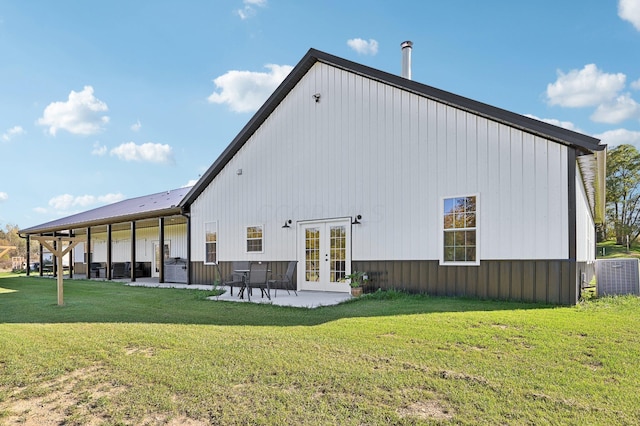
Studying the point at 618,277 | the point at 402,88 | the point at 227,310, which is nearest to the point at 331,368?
the point at 227,310

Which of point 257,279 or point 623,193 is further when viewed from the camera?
point 623,193

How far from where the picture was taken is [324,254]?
11336 mm

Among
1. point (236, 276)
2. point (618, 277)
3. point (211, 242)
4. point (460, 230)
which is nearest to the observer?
point (460, 230)

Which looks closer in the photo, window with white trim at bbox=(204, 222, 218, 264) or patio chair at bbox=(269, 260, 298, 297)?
patio chair at bbox=(269, 260, 298, 297)

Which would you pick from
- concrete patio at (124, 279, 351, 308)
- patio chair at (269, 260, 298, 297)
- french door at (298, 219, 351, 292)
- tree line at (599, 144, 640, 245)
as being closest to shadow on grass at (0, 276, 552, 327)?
concrete patio at (124, 279, 351, 308)

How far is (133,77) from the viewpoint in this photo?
14.1 meters

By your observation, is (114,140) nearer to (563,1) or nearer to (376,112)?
(376,112)

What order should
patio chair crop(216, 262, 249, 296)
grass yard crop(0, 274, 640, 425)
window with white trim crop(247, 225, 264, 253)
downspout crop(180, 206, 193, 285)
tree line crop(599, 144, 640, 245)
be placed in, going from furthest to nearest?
tree line crop(599, 144, 640, 245)
downspout crop(180, 206, 193, 285)
window with white trim crop(247, 225, 264, 253)
patio chair crop(216, 262, 249, 296)
grass yard crop(0, 274, 640, 425)

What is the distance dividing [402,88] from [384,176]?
2.21 m

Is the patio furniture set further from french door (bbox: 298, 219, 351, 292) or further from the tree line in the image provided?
the tree line

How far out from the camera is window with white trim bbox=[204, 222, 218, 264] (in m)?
14.2

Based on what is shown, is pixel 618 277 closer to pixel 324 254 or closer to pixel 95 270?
pixel 324 254

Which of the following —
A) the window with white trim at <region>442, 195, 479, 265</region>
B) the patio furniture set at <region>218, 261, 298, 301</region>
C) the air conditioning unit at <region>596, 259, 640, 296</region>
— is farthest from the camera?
the patio furniture set at <region>218, 261, 298, 301</region>

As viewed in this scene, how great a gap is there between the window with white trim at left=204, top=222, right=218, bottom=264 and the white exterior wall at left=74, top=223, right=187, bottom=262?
4.04 metres
